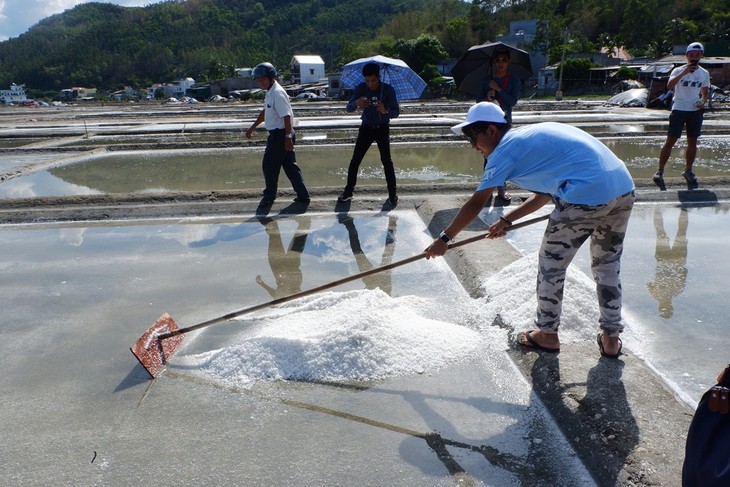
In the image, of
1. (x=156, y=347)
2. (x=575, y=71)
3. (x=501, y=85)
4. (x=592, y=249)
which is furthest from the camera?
(x=575, y=71)

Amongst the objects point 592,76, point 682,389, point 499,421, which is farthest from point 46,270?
point 592,76

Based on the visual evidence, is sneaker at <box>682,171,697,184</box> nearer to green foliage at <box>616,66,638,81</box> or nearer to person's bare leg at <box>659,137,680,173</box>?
person's bare leg at <box>659,137,680,173</box>

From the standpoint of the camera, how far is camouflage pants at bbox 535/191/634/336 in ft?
8.20

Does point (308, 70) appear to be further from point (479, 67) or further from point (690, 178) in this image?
point (690, 178)

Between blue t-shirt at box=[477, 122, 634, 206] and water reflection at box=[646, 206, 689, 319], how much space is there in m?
1.33

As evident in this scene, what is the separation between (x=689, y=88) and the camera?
6.37 meters

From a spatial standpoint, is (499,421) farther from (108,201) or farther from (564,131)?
(108,201)

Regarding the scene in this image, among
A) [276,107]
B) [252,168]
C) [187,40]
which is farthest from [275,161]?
[187,40]

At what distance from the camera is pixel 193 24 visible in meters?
148

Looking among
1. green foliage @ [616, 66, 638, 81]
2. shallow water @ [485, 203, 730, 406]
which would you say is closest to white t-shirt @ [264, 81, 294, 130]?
shallow water @ [485, 203, 730, 406]

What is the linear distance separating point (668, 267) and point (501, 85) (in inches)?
102

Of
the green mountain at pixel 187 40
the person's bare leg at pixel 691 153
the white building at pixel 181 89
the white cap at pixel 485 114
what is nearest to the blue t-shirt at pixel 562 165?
the white cap at pixel 485 114

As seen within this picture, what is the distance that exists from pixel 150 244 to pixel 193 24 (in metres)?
162

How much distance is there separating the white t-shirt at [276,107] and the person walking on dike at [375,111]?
684 mm
